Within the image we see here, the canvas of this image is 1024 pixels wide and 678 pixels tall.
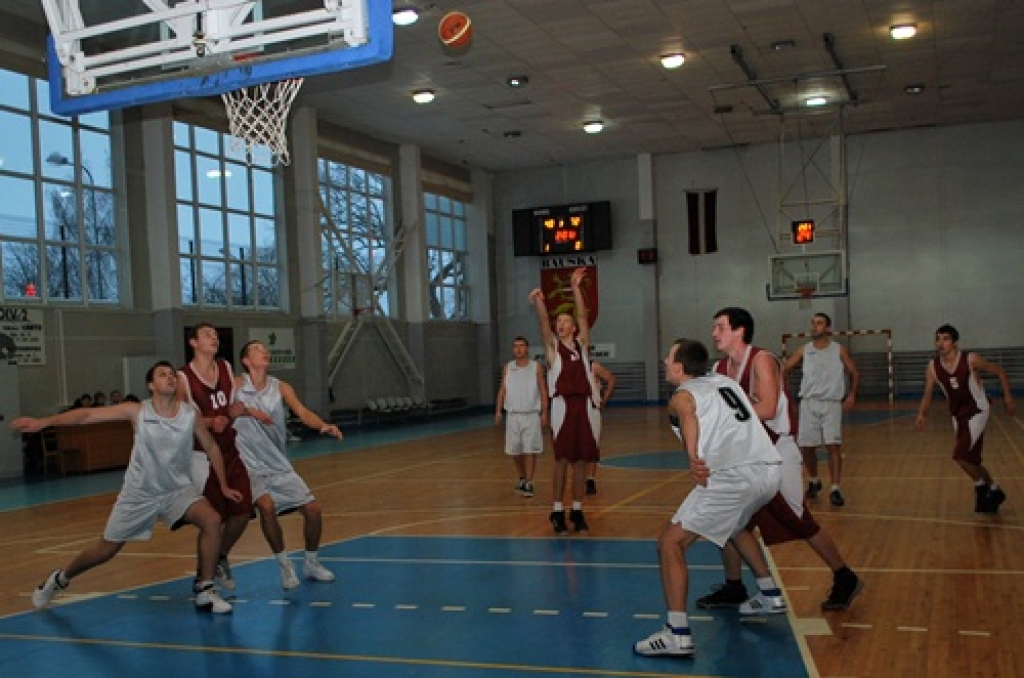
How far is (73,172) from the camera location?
61.1 ft

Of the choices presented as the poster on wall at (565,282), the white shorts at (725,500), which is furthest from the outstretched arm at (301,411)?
the poster on wall at (565,282)

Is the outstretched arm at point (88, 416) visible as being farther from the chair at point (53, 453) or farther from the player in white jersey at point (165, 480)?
the chair at point (53, 453)

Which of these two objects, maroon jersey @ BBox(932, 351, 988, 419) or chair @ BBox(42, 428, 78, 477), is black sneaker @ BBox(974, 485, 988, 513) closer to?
maroon jersey @ BBox(932, 351, 988, 419)

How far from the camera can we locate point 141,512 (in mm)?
6969

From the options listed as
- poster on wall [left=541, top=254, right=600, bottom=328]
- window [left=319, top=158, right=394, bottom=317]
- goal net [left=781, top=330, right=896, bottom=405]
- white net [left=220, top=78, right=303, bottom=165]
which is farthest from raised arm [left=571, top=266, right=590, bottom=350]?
poster on wall [left=541, top=254, right=600, bottom=328]

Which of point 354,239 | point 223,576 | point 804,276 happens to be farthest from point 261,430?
point 804,276

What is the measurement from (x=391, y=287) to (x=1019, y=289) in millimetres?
16057

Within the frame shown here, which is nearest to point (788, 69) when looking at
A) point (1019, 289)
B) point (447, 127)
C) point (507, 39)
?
point (507, 39)

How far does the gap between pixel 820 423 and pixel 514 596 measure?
5020 millimetres

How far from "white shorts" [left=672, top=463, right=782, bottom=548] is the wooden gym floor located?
25.2 inches

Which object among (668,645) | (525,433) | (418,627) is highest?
(525,433)

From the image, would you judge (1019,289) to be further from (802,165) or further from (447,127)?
(447,127)

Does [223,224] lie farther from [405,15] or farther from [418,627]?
[418,627]

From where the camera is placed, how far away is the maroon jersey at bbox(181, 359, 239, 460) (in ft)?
23.7
